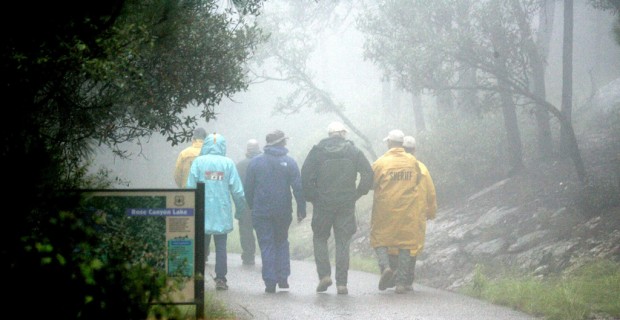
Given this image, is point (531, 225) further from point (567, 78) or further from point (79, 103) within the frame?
point (79, 103)

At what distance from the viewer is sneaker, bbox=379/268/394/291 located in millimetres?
13133

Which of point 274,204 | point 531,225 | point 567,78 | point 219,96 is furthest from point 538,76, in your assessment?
point 219,96

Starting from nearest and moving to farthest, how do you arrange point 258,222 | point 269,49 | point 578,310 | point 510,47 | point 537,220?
point 578,310, point 258,222, point 537,220, point 510,47, point 269,49

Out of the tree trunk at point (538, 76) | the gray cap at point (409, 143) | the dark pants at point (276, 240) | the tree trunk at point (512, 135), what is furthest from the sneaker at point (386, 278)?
the tree trunk at point (538, 76)

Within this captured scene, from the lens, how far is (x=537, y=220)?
16.9m

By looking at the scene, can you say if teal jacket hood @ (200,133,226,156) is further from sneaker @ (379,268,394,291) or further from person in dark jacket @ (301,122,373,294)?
sneaker @ (379,268,394,291)

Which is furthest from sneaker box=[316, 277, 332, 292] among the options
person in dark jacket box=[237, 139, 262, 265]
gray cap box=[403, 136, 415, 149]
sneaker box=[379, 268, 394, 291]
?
person in dark jacket box=[237, 139, 262, 265]

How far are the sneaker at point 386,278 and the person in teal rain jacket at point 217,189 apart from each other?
212 cm

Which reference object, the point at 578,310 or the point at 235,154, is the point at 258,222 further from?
the point at 235,154

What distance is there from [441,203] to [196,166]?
9038mm

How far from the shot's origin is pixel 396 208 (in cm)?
1339

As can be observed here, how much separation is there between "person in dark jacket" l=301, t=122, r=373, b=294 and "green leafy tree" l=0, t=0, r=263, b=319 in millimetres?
3207

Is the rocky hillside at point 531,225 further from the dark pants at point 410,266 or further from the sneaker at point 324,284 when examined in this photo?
the sneaker at point 324,284

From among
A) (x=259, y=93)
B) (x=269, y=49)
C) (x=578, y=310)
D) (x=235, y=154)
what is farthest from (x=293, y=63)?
(x=259, y=93)
